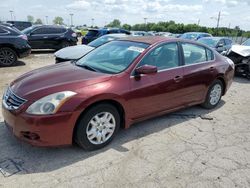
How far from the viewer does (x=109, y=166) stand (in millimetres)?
3305

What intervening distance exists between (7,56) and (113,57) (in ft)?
22.7

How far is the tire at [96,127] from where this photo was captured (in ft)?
11.1

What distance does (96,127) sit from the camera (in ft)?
11.7

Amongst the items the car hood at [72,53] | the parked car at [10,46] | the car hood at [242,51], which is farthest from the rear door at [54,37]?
the car hood at [242,51]

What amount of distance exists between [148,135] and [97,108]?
3.91ft

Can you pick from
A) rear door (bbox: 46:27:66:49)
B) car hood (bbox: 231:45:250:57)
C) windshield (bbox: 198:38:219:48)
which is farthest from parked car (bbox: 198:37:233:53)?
rear door (bbox: 46:27:66:49)

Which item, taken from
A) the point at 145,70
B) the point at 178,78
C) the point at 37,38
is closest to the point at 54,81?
the point at 145,70

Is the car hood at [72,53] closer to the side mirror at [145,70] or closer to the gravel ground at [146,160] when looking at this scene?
the gravel ground at [146,160]

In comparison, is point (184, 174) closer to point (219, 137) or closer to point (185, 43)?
point (219, 137)

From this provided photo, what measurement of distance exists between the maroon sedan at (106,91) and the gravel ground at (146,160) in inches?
11.2

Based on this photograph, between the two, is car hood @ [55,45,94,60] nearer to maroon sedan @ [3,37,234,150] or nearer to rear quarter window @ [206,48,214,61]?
maroon sedan @ [3,37,234,150]

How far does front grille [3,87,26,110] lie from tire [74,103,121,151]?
79cm

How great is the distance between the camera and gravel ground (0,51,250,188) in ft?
9.95

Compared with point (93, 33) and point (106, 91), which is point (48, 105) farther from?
point (93, 33)
